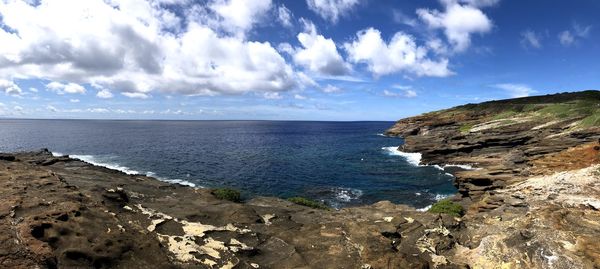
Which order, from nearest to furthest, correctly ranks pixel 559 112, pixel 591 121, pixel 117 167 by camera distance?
pixel 591 121
pixel 117 167
pixel 559 112

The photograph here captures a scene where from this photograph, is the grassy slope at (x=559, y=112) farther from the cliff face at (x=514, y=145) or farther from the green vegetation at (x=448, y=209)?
the green vegetation at (x=448, y=209)

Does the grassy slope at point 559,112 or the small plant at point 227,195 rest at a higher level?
the grassy slope at point 559,112

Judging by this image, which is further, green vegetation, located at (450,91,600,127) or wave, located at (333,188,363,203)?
green vegetation, located at (450,91,600,127)

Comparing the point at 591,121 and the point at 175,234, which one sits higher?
the point at 591,121

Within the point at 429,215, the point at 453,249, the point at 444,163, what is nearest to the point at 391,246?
the point at 453,249

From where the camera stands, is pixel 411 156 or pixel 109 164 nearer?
pixel 109 164

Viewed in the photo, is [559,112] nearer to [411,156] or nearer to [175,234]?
[411,156]

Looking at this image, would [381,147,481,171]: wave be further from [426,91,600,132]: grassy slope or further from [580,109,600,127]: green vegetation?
[580,109,600,127]: green vegetation

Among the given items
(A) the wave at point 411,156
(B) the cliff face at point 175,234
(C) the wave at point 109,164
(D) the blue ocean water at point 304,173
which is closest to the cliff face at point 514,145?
(A) the wave at point 411,156

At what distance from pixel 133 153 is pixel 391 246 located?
345ft

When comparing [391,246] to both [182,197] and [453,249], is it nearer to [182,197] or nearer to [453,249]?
[453,249]

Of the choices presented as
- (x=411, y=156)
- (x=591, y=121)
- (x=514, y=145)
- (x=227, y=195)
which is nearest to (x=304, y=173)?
(x=227, y=195)

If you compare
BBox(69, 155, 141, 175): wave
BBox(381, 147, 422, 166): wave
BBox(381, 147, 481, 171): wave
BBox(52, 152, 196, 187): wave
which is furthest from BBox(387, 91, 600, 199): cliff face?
BBox(69, 155, 141, 175): wave

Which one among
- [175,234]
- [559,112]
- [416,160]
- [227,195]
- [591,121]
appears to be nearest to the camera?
[175,234]
